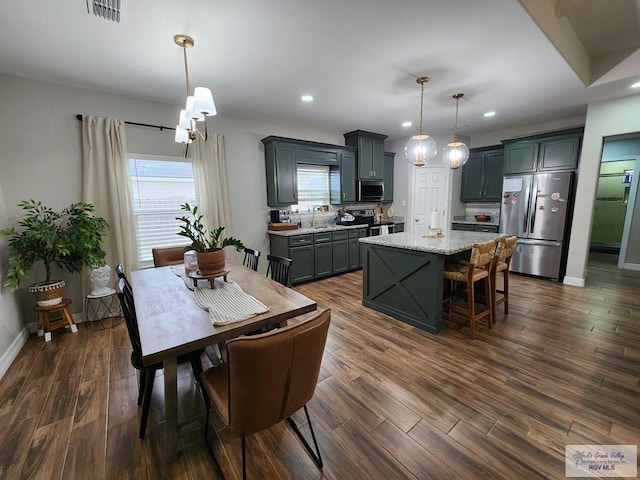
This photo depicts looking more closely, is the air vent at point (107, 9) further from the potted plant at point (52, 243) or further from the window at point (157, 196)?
the potted plant at point (52, 243)

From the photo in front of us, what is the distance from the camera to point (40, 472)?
1.44 meters

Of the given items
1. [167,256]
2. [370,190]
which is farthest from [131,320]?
[370,190]

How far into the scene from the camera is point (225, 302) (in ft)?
5.83

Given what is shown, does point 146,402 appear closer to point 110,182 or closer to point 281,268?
point 281,268

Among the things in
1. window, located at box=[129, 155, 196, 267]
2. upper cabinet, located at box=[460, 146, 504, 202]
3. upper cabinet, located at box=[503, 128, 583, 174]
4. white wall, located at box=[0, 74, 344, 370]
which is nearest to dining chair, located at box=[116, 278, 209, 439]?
white wall, located at box=[0, 74, 344, 370]

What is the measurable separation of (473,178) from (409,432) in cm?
537

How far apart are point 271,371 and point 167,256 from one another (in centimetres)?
258

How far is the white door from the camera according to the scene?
5664 mm

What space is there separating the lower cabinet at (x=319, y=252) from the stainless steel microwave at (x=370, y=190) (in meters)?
0.83

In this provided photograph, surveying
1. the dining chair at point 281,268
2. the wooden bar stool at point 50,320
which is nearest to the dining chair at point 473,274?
the dining chair at point 281,268

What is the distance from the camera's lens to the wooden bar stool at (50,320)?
273 cm

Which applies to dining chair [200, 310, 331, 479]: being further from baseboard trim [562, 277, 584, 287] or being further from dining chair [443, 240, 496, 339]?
baseboard trim [562, 277, 584, 287]

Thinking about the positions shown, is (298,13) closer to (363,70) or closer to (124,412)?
(363,70)

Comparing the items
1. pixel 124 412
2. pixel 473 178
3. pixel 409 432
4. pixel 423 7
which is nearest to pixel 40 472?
pixel 124 412
